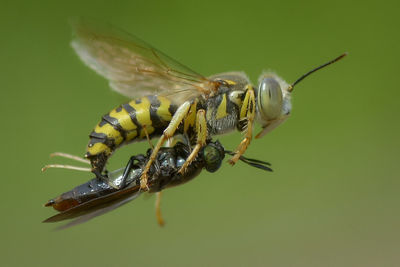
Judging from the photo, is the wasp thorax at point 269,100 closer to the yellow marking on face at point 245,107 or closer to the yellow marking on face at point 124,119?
the yellow marking on face at point 245,107

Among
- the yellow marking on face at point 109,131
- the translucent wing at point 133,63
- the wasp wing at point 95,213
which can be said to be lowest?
the wasp wing at point 95,213

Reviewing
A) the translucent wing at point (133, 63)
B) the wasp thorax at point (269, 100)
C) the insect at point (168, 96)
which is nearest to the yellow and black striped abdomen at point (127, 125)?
the insect at point (168, 96)

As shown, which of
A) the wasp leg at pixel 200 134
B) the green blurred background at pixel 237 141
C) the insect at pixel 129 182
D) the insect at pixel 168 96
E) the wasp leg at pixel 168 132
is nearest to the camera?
the insect at pixel 129 182

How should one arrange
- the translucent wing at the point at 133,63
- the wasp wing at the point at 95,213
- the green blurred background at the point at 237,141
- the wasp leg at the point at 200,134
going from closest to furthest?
the wasp wing at the point at 95,213 < the wasp leg at the point at 200,134 < the translucent wing at the point at 133,63 < the green blurred background at the point at 237,141

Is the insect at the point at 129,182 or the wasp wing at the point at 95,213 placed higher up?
the insect at the point at 129,182

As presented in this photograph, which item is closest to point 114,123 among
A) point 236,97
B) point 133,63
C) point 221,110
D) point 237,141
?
point 133,63

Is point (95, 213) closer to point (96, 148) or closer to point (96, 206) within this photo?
point (96, 206)

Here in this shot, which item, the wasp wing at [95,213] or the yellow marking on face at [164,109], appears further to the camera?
the yellow marking on face at [164,109]

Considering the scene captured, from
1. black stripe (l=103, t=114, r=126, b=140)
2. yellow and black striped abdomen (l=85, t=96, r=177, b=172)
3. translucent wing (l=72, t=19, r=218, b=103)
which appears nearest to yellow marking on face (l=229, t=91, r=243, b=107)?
translucent wing (l=72, t=19, r=218, b=103)

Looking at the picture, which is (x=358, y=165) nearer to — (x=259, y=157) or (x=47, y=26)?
(x=259, y=157)
